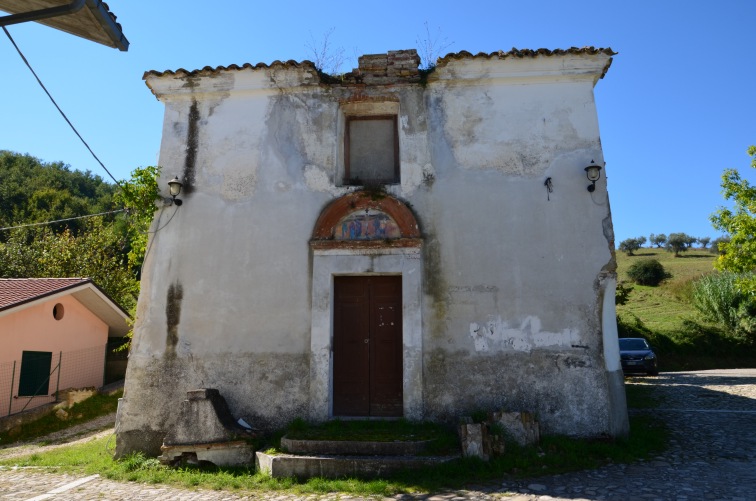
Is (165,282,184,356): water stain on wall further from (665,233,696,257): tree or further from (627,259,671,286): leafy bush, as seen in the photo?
(665,233,696,257): tree

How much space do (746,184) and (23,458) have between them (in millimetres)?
22060

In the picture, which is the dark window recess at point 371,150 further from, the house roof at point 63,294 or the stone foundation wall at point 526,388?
the house roof at point 63,294

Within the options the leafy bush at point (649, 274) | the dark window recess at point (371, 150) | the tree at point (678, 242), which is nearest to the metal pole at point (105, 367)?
the dark window recess at point (371, 150)

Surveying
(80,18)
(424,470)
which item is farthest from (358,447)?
(80,18)

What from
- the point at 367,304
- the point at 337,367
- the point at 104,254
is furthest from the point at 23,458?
the point at 104,254

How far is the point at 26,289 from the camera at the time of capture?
47.1 ft

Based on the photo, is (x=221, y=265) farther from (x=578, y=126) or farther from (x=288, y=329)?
(x=578, y=126)

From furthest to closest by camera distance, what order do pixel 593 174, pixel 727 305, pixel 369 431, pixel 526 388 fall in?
pixel 727 305
pixel 593 174
pixel 526 388
pixel 369 431

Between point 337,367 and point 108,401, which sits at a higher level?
point 337,367

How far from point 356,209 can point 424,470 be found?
13.1 feet

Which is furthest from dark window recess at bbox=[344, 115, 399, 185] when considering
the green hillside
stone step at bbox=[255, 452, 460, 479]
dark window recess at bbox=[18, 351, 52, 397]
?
the green hillside

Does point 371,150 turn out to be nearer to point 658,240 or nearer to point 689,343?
point 689,343

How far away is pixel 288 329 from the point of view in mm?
7730

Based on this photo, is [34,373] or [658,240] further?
[658,240]
